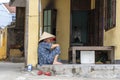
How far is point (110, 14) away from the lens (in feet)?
43.2

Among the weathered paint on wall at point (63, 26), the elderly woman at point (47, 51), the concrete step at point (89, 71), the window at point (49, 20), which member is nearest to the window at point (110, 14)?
the concrete step at point (89, 71)

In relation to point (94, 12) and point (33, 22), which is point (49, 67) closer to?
point (33, 22)

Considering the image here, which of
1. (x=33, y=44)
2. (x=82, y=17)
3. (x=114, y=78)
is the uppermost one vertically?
(x=82, y=17)

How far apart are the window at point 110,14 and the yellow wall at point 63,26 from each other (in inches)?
98.2

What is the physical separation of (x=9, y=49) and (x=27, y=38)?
1483cm

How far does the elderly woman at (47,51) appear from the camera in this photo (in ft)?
40.0

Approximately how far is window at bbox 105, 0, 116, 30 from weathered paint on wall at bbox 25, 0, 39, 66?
233cm

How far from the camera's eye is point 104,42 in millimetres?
14164

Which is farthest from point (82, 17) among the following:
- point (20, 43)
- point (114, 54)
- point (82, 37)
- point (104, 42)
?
point (20, 43)

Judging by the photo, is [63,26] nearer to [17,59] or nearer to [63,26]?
[63,26]

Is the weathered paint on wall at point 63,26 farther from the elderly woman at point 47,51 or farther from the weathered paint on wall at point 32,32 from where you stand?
the elderly woman at point 47,51

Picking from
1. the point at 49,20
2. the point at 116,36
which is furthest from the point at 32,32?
the point at 49,20

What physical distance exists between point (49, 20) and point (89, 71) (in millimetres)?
5566

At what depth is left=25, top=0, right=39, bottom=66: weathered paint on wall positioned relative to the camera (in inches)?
494
